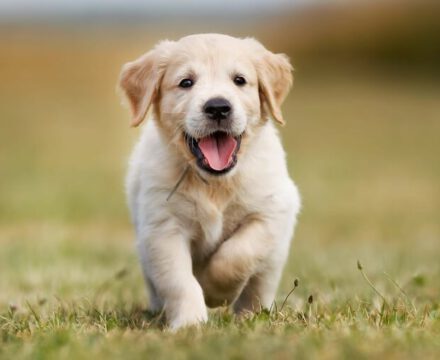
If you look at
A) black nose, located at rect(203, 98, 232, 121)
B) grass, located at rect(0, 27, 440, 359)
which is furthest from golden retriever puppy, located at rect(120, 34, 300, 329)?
grass, located at rect(0, 27, 440, 359)

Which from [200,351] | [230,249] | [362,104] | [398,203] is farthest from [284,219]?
[362,104]

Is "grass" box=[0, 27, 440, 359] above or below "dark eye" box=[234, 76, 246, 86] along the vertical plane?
below

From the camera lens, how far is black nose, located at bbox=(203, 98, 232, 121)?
407 centimetres

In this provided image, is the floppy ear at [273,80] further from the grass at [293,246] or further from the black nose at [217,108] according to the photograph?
the grass at [293,246]

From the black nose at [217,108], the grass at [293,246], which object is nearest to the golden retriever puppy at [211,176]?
the black nose at [217,108]

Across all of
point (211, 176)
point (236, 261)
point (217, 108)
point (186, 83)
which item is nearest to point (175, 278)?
point (236, 261)

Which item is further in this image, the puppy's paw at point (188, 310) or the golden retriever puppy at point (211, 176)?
the golden retriever puppy at point (211, 176)

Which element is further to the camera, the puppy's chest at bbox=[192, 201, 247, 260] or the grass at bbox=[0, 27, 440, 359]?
the puppy's chest at bbox=[192, 201, 247, 260]

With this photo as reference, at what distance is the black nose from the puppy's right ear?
18.5 inches

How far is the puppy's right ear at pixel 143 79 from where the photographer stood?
4484mm

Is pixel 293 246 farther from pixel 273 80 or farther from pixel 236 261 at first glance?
pixel 236 261

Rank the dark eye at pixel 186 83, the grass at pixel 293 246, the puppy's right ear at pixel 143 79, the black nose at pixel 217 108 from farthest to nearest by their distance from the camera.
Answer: the puppy's right ear at pixel 143 79, the dark eye at pixel 186 83, the black nose at pixel 217 108, the grass at pixel 293 246

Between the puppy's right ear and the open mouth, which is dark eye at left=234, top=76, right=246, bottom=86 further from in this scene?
the puppy's right ear

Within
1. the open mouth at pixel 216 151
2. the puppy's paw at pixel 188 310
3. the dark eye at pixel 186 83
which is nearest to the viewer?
the puppy's paw at pixel 188 310
